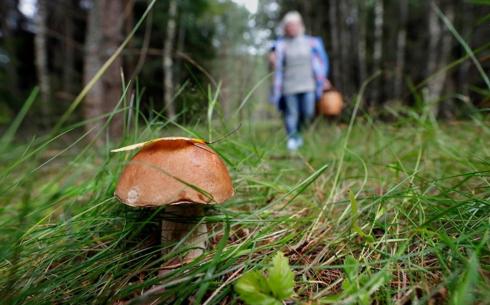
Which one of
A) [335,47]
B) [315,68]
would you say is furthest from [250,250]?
[335,47]

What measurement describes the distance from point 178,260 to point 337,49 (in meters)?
10.4

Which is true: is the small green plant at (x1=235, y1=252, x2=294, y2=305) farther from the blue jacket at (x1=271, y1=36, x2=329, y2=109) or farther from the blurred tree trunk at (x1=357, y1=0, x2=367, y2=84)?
the blurred tree trunk at (x1=357, y1=0, x2=367, y2=84)

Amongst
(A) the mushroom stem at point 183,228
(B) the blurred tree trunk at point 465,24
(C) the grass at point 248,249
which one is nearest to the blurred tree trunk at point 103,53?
(C) the grass at point 248,249

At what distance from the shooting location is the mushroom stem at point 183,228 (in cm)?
103

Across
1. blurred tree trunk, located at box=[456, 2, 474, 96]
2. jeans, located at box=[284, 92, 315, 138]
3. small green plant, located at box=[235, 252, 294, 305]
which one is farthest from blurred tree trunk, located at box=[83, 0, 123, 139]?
blurred tree trunk, located at box=[456, 2, 474, 96]

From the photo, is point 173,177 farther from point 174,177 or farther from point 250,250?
point 250,250

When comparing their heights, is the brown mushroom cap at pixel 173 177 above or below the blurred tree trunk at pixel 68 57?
below

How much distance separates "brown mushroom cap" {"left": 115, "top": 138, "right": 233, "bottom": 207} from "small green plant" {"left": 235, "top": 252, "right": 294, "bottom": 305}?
26cm

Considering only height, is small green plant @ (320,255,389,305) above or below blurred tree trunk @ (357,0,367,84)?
below

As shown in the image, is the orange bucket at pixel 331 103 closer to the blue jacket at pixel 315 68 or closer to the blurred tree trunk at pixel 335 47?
the blue jacket at pixel 315 68

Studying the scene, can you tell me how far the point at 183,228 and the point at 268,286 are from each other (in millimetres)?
422

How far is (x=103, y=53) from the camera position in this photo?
13.1ft

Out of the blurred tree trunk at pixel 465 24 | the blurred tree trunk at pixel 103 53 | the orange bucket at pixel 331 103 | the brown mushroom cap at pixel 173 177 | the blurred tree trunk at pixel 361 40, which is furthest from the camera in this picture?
the blurred tree trunk at pixel 361 40

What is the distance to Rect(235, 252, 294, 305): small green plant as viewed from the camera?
0.72 metres
